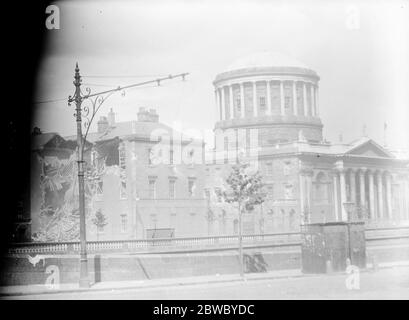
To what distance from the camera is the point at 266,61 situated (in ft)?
199

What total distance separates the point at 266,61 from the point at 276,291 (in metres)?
38.2

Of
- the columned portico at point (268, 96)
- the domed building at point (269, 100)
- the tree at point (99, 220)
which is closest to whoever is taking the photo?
the tree at point (99, 220)

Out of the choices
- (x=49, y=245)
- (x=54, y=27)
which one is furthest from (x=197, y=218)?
(x=54, y=27)

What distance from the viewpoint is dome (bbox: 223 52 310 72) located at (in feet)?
195

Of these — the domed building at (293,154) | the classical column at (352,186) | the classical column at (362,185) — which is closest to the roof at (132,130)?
the domed building at (293,154)

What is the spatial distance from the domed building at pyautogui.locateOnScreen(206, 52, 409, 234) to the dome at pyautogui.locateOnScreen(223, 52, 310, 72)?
83mm

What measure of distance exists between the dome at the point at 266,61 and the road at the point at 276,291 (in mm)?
32352

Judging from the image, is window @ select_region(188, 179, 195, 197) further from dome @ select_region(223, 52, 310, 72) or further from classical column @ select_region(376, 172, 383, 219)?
classical column @ select_region(376, 172, 383, 219)

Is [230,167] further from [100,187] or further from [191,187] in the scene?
[100,187]

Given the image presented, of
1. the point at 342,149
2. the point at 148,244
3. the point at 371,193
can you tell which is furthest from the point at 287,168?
the point at 148,244

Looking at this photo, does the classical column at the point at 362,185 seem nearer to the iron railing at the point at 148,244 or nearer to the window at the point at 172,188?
the window at the point at 172,188

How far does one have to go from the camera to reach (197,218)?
49719 millimetres

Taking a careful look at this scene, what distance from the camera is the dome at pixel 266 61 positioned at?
195ft
